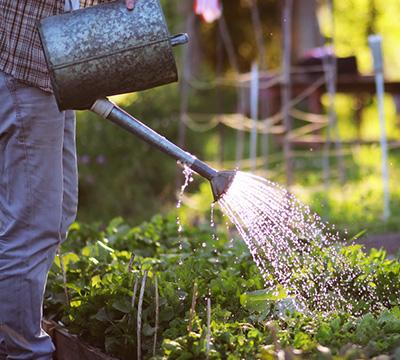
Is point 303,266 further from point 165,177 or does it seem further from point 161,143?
point 165,177

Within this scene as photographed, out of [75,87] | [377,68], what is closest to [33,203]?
[75,87]

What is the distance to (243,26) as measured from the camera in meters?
18.9

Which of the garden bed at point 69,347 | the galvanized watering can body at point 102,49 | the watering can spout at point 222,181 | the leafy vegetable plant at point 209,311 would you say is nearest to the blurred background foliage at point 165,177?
the leafy vegetable plant at point 209,311

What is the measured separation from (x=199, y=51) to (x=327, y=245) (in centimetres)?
1464

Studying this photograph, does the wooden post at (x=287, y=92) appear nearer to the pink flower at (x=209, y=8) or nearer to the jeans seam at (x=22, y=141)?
the pink flower at (x=209, y=8)

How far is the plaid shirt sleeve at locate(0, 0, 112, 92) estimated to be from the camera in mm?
2389

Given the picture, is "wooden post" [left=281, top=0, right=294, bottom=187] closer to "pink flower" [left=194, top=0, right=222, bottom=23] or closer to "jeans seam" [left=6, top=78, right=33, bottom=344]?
"pink flower" [left=194, top=0, right=222, bottom=23]

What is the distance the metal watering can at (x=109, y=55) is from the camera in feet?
7.57

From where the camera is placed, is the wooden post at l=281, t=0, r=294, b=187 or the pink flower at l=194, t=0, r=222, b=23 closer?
the wooden post at l=281, t=0, r=294, b=187

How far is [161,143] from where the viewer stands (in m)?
2.43

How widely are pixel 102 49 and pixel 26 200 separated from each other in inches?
24.9

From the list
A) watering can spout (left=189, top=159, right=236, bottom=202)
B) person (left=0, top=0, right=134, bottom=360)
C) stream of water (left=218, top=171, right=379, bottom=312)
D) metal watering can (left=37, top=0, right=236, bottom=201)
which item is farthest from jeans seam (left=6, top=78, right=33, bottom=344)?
stream of water (left=218, top=171, right=379, bottom=312)

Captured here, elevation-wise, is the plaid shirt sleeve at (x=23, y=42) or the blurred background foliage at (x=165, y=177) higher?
the plaid shirt sleeve at (x=23, y=42)

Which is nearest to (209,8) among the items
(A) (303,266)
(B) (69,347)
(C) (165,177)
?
(C) (165,177)
